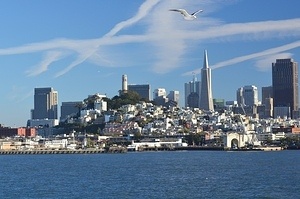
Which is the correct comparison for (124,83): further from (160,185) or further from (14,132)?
(160,185)

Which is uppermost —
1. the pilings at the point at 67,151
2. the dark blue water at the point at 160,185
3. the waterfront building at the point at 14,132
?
the waterfront building at the point at 14,132

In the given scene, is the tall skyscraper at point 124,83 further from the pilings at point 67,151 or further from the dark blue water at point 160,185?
the dark blue water at point 160,185

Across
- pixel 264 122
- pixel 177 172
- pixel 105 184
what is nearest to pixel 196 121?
pixel 264 122

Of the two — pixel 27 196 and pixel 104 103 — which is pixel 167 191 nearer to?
pixel 27 196

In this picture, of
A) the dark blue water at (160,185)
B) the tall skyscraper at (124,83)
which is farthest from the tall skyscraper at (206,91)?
the dark blue water at (160,185)

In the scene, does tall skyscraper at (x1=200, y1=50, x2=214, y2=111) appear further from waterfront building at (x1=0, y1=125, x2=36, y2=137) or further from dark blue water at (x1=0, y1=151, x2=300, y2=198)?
dark blue water at (x1=0, y1=151, x2=300, y2=198)

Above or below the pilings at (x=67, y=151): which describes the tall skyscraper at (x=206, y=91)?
above

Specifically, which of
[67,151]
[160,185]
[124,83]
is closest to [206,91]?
[124,83]

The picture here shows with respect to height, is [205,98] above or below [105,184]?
above
